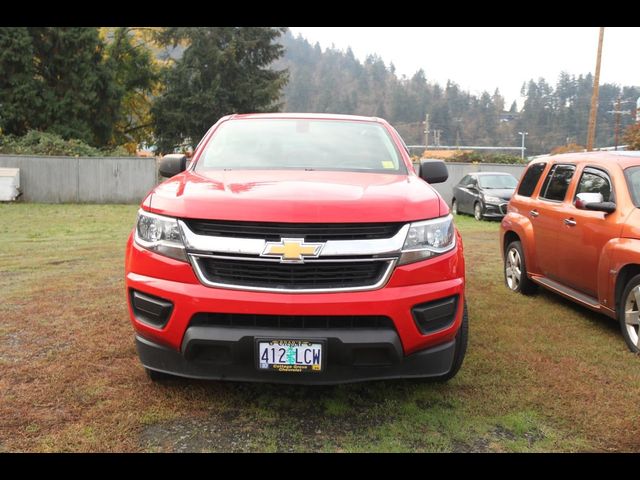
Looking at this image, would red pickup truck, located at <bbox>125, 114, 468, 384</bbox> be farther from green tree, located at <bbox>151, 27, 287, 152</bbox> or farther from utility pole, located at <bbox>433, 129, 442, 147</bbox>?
utility pole, located at <bbox>433, 129, 442, 147</bbox>

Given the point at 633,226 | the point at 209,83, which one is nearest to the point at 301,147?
the point at 633,226

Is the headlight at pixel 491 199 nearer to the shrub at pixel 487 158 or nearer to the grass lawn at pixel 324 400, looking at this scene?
the grass lawn at pixel 324 400

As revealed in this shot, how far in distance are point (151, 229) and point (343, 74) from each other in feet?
325

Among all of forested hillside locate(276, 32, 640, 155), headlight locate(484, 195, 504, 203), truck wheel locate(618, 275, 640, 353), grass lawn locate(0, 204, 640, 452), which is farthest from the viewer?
forested hillside locate(276, 32, 640, 155)

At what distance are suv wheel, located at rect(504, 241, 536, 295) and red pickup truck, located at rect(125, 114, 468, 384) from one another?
3.44 metres

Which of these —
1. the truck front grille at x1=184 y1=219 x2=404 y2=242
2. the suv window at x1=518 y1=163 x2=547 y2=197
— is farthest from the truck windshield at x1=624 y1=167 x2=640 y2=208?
the truck front grille at x1=184 y1=219 x2=404 y2=242

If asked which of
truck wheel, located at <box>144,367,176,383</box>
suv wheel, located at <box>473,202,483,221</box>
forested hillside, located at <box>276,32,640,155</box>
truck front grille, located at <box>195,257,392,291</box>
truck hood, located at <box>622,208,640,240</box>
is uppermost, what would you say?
forested hillside, located at <box>276,32,640,155</box>

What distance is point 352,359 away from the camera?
9.41ft

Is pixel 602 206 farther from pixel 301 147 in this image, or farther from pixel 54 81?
pixel 54 81

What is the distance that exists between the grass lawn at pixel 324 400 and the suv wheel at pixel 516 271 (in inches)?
37.9

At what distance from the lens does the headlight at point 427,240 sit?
9.74 feet

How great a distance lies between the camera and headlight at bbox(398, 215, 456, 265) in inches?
117

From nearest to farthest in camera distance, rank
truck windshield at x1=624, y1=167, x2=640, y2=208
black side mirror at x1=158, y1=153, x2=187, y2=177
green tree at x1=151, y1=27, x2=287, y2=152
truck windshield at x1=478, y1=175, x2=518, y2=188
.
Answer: black side mirror at x1=158, y1=153, x2=187, y2=177 → truck windshield at x1=624, y1=167, x2=640, y2=208 → truck windshield at x1=478, y1=175, x2=518, y2=188 → green tree at x1=151, y1=27, x2=287, y2=152
